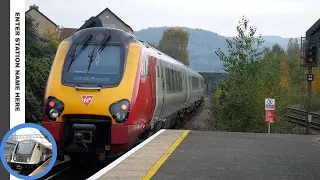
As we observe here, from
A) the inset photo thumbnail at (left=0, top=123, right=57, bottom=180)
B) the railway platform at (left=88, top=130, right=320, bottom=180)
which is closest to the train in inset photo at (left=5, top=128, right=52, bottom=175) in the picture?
the inset photo thumbnail at (left=0, top=123, right=57, bottom=180)

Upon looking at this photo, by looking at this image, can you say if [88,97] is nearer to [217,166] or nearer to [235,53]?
[217,166]

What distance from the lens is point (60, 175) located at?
401 inches

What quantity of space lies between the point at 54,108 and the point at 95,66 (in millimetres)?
1335

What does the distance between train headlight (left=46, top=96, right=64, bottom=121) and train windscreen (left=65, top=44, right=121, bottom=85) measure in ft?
1.90

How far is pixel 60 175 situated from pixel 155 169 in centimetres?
342

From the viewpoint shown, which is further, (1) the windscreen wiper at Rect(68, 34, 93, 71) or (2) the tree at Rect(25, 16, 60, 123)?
(2) the tree at Rect(25, 16, 60, 123)

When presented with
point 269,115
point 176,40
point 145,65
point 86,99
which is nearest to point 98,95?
point 86,99

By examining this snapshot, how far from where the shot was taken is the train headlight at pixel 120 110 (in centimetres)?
981

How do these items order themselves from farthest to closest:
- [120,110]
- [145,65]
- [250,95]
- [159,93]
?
1. [250,95]
2. [159,93]
3. [145,65]
4. [120,110]

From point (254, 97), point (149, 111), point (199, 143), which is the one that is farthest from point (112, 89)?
point (254, 97)

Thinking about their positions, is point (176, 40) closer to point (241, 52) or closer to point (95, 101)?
point (241, 52)

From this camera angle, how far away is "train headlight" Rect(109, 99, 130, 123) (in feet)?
32.2

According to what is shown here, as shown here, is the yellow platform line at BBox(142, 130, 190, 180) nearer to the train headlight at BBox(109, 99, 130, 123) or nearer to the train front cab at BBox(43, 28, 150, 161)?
the train front cab at BBox(43, 28, 150, 161)

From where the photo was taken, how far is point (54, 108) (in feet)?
32.8
